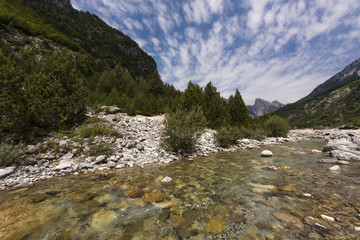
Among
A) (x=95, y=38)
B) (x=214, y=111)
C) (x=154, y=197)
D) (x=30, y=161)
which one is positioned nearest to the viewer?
(x=154, y=197)

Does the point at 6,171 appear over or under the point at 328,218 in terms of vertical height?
over

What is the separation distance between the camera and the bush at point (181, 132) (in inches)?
462

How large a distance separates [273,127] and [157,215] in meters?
34.7

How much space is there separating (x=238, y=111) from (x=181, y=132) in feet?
69.9

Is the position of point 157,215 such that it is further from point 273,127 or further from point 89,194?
point 273,127

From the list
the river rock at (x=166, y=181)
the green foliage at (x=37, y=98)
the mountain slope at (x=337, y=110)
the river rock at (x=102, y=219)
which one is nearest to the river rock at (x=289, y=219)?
the river rock at (x=166, y=181)

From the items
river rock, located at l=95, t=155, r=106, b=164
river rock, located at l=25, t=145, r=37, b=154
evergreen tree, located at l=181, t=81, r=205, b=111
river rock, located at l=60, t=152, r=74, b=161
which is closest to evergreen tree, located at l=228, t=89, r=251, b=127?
evergreen tree, located at l=181, t=81, r=205, b=111

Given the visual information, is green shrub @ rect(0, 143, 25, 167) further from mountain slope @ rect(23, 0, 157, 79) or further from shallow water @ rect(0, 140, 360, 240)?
mountain slope @ rect(23, 0, 157, 79)

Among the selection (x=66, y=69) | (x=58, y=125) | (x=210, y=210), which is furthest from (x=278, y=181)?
(x=66, y=69)

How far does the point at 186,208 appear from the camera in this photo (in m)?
3.98

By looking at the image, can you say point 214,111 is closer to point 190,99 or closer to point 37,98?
point 190,99

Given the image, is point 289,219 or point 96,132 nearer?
point 289,219

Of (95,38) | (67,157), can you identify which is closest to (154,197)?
(67,157)

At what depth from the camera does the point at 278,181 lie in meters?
5.88
